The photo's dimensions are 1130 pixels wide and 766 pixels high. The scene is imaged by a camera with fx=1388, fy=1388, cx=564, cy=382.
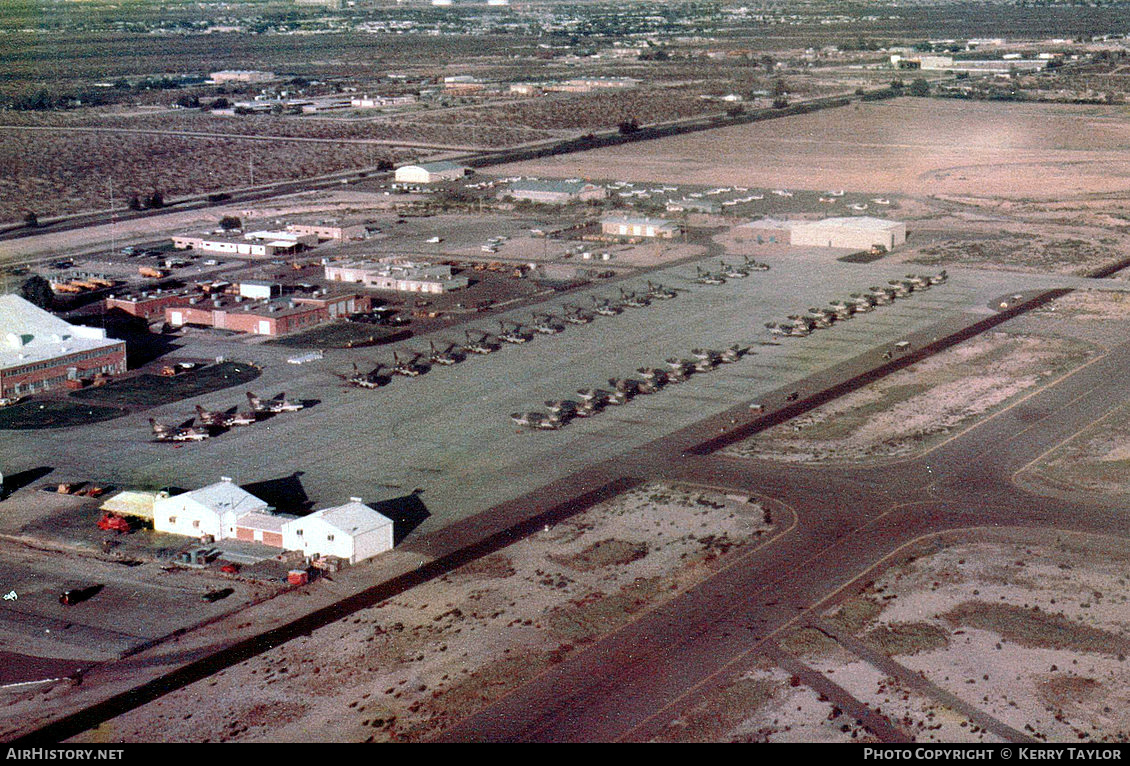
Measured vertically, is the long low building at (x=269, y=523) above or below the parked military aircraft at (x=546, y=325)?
above

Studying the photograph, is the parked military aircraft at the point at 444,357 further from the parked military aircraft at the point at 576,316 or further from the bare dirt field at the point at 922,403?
the bare dirt field at the point at 922,403

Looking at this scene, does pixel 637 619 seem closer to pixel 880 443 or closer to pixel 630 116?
pixel 880 443

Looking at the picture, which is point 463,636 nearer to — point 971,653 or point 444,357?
point 971,653

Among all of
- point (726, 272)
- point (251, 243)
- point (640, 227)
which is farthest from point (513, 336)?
point (640, 227)

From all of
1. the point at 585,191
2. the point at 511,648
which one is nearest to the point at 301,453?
the point at 511,648

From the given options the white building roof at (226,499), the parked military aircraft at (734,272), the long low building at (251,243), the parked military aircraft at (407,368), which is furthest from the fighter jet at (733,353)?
the long low building at (251,243)

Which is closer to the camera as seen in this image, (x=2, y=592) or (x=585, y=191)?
(x=2, y=592)
